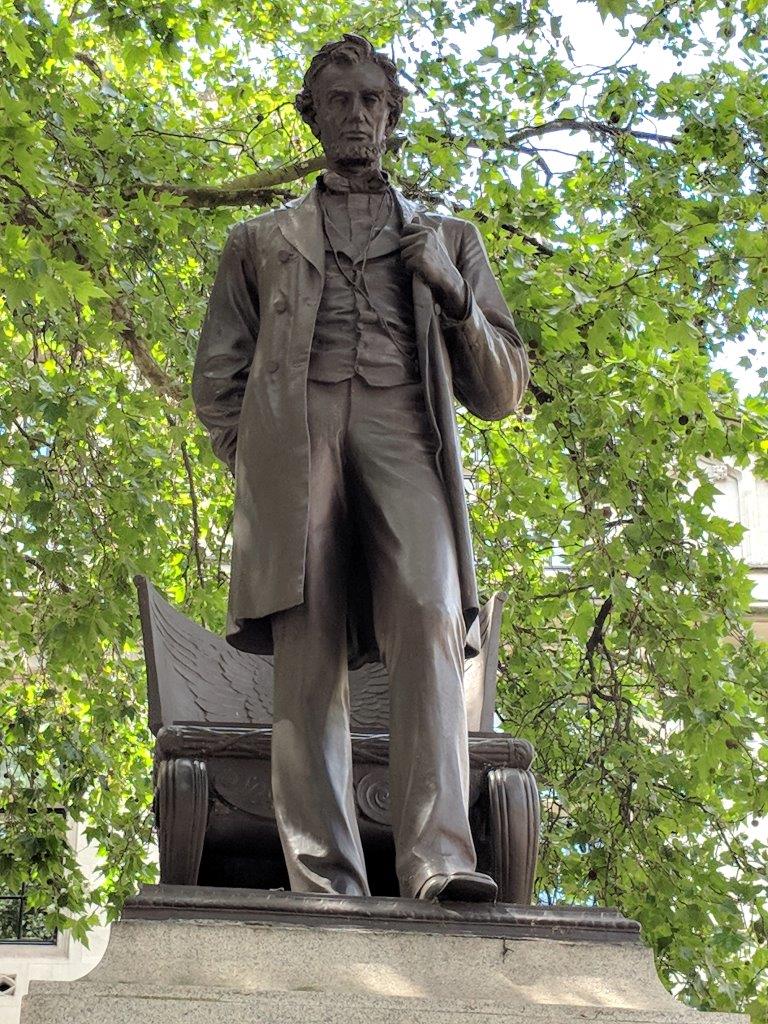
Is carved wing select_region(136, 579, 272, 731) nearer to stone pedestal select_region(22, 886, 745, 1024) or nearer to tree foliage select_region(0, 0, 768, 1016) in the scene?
stone pedestal select_region(22, 886, 745, 1024)

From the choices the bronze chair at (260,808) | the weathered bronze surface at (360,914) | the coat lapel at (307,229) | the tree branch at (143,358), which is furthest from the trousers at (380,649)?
the tree branch at (143,358)

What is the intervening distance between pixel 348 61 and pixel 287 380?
882mm

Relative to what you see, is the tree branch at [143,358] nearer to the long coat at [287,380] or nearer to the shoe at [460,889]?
the long coat at [287,380]

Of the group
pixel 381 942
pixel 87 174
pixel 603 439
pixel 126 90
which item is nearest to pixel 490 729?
pixel 381 942

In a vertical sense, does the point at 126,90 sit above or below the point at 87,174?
above

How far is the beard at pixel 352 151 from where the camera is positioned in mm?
4969

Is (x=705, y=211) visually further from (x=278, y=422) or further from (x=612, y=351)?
(x=278, y=422)

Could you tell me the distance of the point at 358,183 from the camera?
508cm

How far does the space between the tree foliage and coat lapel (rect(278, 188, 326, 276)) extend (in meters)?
4.00

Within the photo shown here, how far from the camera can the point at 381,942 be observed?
3.89 metres

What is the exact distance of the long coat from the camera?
4.66 m

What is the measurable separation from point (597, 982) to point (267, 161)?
→ 9585 millimetres

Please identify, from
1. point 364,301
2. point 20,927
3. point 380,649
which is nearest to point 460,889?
point 380,649

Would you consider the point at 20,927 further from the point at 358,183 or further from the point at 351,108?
the point at 351,108
